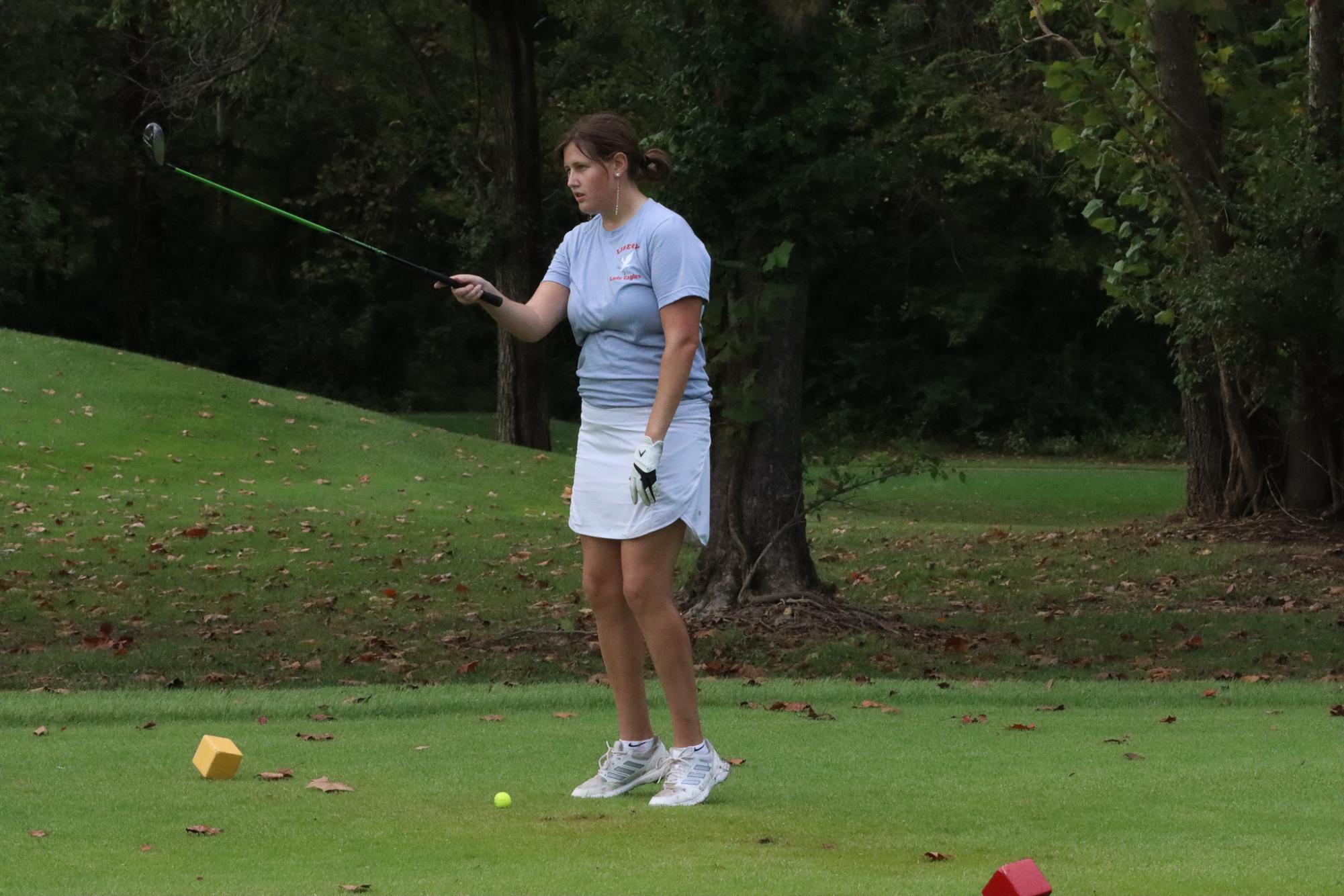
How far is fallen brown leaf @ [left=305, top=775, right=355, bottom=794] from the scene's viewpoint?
5105 millimetres

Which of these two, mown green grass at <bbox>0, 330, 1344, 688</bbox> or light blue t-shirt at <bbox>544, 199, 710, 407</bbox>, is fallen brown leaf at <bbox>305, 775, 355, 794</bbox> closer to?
light blue t-shirt at <bbox>544, 199, 710, 407</bbox>

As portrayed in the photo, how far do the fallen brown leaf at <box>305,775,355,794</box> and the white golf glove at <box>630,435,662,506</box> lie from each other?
128 cm

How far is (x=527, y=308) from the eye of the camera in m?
5.20

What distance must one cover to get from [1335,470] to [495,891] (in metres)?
14.7

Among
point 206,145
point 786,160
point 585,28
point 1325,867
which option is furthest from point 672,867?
point 206,145

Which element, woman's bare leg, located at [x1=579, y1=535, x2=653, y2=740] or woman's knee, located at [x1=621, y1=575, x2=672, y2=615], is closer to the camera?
woman's knee, located at [x1=621, y1=575, x2=672, y2=615]

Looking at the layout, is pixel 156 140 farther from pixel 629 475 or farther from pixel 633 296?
pixel 629 475

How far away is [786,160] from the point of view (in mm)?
10125

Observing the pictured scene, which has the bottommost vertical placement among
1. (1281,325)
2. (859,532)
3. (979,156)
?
(859,532)

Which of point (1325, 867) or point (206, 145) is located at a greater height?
point (206, 145)

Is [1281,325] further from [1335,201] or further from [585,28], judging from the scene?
[585,28]

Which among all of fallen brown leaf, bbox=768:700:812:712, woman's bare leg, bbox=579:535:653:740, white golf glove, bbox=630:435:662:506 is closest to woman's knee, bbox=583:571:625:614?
woman's bare leg, bbox=579:535:653:740

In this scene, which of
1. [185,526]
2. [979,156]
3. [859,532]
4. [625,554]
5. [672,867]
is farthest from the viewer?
[979,156]

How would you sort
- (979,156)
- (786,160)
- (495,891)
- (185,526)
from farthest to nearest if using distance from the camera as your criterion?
(979,156) < (185,526) < (786,160) < (495,891)
